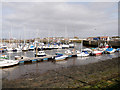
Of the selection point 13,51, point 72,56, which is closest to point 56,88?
point 72,56

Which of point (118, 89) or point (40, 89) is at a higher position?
point (118, 89)

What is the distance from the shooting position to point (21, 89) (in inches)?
481

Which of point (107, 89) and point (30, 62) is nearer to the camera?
point (107, 89)

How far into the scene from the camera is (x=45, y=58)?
29969mm

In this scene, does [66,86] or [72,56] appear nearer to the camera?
[66,86]

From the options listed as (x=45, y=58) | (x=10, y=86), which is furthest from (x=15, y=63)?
(x=10, y=86)

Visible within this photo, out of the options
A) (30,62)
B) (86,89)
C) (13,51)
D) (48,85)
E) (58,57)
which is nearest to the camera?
(86,89)

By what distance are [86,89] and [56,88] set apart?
3372 mm

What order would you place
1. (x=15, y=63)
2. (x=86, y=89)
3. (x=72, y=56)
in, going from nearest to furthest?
1. (x=86, y=89)
2. (x=15, y=63)
3. (x=72, y=56)

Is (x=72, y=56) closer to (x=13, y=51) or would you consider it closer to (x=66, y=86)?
(x=66, y=86)

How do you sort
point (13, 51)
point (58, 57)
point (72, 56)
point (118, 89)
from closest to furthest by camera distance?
1. point (118, 89)
2. point (58, 57)
3. point (72, 56)
4. point (13, 51)

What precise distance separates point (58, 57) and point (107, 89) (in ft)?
65.0

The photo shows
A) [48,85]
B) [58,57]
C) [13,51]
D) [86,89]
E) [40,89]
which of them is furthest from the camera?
[13,51]

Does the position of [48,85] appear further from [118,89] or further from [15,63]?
[15,63]
